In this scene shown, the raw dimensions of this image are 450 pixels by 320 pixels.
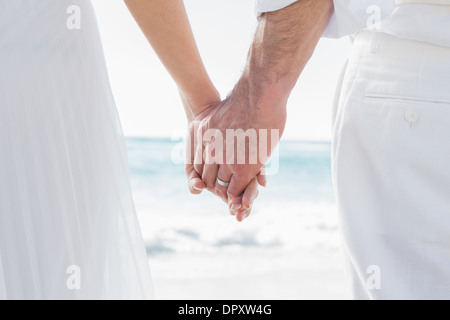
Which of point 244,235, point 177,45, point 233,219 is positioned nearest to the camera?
point 177,45

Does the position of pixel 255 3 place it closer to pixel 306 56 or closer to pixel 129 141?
pixel 306 56

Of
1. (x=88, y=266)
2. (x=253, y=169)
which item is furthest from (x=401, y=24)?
(x=88, y=266)

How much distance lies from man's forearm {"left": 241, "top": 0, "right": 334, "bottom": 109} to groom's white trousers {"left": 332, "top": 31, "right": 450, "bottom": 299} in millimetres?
Result: 125

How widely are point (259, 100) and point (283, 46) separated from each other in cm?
16

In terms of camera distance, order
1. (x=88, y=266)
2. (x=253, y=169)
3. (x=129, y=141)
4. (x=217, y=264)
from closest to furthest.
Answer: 1. (x=88, y=266)
2. (x=253, y=169)
3. (x=217, y=264)
4. (x=129, y=141)

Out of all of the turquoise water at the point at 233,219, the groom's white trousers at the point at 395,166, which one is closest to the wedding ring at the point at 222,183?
the groom's white trousers at the point at 395,166

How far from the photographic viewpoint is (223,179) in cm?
171

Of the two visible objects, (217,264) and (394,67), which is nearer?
(394,67)

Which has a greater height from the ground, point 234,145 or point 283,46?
point 283,46

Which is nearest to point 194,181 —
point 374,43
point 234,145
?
point 234,145

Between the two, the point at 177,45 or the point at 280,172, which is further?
the point at 280,172

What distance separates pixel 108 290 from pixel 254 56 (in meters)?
0.67

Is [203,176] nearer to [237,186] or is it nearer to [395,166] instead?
[237,186]

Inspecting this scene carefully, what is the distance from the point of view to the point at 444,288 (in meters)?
1.17
